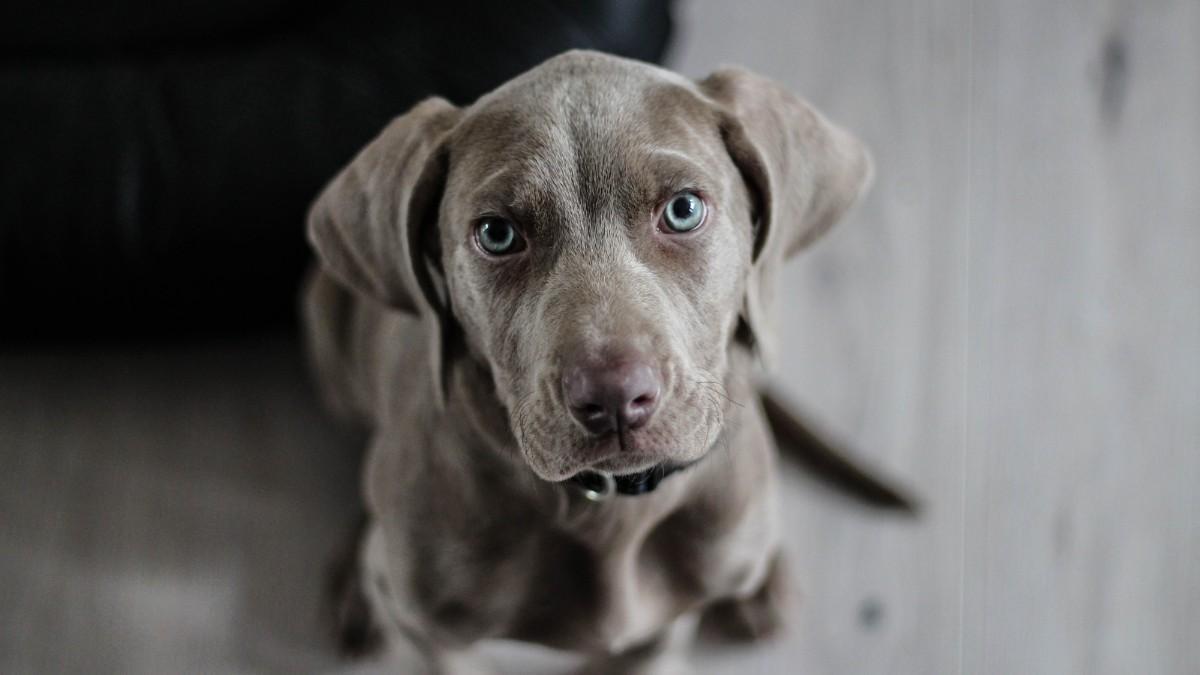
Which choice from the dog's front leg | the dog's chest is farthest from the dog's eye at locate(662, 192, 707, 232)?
the dog's front leg

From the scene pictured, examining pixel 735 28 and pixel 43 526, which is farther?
pixel 735 28

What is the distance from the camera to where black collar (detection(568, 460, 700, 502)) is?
51.7 inches

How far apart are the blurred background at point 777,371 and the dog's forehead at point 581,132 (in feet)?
2.16

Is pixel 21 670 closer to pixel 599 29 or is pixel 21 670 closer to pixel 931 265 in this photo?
pixel 599 29

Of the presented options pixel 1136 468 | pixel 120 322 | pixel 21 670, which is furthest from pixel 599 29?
pixel 21 670

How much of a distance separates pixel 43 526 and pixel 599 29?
1.42m

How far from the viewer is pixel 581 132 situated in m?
1.21

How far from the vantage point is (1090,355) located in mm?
2268

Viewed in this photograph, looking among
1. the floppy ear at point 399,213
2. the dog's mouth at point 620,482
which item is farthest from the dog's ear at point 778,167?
the floppy ear at point 399,213

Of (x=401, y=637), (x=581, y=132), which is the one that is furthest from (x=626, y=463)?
(x=401, y=637)

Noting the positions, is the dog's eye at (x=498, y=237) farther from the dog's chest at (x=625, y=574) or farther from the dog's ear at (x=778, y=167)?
the dog's chest at (x=625, y=574)

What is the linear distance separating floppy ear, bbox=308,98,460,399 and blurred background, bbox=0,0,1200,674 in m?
0.59

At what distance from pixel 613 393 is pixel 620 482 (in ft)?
0.83

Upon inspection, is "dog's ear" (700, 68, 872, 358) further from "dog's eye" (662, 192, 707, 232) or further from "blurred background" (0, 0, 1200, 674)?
"blurred background" (0, 0, 1200, 674)
